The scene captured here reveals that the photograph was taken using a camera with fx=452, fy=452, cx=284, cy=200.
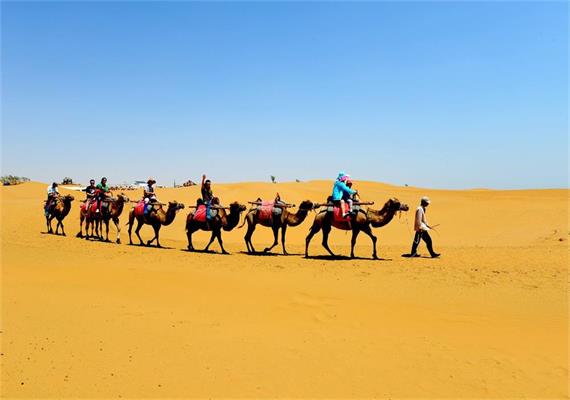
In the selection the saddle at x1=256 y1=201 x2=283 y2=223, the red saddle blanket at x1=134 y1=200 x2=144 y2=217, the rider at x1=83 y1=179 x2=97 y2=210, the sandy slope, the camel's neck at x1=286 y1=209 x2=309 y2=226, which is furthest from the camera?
the rider at x1=83 y1=179 x2=97 y2=210

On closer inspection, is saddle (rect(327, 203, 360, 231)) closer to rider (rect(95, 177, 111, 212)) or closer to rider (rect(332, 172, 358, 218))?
rider (rect(332, 172, 358, 218))

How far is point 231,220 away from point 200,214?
1243 millimetres

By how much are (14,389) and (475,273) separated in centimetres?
1016

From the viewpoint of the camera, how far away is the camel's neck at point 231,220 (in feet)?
54.2

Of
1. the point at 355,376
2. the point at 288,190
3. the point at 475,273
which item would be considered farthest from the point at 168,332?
the point at 288,190

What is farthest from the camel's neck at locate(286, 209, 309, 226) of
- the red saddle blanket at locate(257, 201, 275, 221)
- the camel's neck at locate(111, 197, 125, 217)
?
the camel's neck at locate(111, 197, 125, 217)

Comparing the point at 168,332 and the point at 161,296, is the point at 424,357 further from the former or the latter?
the point at 161,296

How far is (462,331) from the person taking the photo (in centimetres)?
703

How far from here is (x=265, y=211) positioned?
1645cm

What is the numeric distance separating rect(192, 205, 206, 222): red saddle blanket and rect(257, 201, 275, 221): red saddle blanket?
81.5 inches

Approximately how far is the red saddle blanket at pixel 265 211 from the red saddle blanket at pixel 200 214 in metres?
2.07

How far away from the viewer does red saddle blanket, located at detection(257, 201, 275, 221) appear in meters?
16.4

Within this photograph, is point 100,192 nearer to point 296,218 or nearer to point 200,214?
point 200,214

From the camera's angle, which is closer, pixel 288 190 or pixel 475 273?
pixel 475 273
